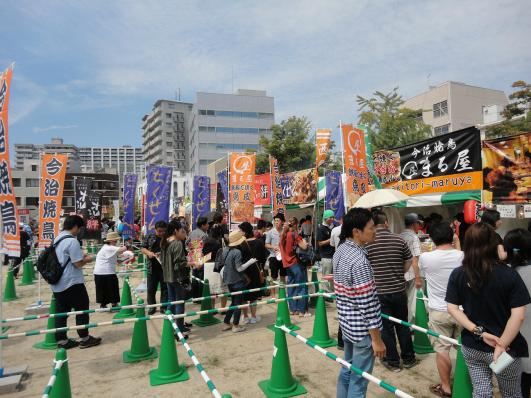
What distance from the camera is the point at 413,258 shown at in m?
4.75

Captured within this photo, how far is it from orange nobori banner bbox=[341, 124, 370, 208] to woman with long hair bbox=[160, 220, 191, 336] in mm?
3237

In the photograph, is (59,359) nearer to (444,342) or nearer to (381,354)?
(381,354)

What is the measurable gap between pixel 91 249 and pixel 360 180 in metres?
16.4

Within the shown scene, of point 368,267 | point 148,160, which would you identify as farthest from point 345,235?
point 148,160

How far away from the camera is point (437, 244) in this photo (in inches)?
152

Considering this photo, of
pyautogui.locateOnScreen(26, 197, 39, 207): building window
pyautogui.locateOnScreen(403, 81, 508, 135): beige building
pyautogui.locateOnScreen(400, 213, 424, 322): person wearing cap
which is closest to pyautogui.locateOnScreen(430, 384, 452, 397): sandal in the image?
pyautogui.locateOnScreen(400, 213, 424, 322): person wearing cap

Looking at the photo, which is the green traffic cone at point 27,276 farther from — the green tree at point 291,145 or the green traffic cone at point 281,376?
the green tree at point 291,145

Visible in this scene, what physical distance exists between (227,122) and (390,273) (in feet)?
204

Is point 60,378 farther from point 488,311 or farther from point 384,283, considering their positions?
point 488,311

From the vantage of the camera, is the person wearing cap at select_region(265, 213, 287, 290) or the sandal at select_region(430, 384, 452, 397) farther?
the person wearing cap at select_region(265, 213, 287, 290)

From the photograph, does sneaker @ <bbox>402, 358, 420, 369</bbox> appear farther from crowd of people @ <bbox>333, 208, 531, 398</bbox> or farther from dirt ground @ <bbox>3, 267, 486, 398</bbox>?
crowd of people @ <bbox>333, 208, 531, 398</bbox>

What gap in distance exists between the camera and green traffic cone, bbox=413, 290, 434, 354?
5160 mm

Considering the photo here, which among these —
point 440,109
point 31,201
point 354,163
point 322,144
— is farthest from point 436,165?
point 31,201

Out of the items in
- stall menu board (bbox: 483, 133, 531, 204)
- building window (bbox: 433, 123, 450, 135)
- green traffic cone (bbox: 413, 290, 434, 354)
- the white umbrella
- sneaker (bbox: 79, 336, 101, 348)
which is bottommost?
sneaker (bbox: 79, 336, 101, 348)
